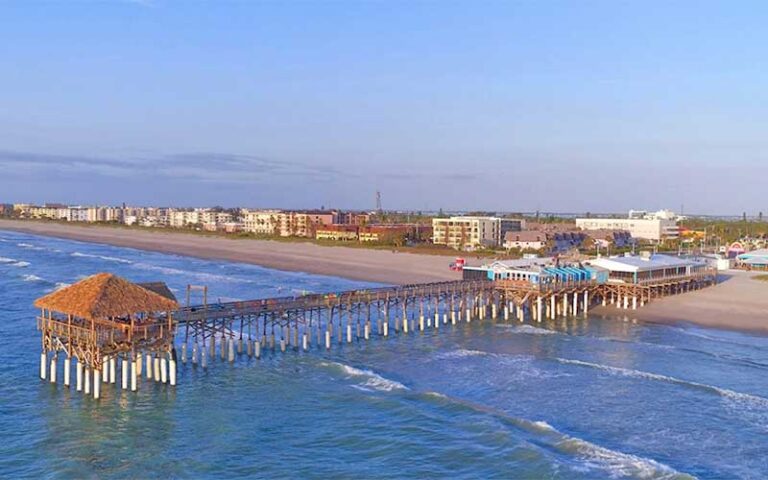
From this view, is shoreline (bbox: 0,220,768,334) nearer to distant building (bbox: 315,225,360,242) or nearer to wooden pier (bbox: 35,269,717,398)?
wooden pier (bbox: 35,269,717,398)

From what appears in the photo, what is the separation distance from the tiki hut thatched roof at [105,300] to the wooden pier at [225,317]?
0.14 ft

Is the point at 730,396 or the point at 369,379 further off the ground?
the point at 369,379

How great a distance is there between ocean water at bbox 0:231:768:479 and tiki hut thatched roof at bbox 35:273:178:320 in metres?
3.37

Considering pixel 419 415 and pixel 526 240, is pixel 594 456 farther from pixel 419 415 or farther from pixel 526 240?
pixel 526 240

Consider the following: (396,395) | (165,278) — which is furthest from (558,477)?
(165,278)

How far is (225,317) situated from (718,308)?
1500 inches

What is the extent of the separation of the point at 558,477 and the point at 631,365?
16.5m

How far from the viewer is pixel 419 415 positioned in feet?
92.1

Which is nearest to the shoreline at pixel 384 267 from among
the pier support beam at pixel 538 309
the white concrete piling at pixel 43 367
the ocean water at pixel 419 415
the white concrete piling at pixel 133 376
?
the pier support beam at pixel 538 309

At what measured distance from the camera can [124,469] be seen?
22625mm

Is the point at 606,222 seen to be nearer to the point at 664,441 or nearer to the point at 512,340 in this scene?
the point at 512,340

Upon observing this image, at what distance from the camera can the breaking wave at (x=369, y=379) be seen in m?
31.6

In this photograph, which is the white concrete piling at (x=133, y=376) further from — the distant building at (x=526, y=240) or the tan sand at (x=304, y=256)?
the distant building at (x=526, y=240)

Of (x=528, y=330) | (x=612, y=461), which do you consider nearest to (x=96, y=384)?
(x=612, y=461)
